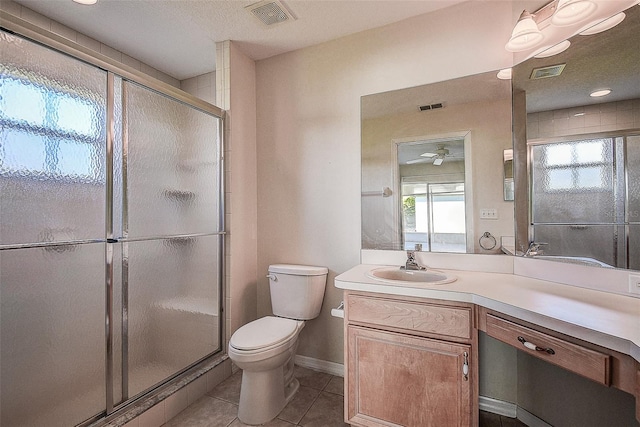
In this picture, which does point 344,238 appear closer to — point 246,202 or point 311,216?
point 311,216

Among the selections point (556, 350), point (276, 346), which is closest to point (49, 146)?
point (276, 346)

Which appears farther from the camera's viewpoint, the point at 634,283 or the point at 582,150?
the point at 582,150

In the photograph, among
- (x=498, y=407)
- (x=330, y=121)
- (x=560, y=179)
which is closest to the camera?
(x=560, y=179)

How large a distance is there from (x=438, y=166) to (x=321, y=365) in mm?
1630

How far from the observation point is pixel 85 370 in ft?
4.41

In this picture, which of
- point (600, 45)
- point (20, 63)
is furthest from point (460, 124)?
point (20, 63)

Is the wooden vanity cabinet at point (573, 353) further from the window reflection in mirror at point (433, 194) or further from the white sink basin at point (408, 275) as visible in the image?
the window reflection in mirror at point (433, 194)

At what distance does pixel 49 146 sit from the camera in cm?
122

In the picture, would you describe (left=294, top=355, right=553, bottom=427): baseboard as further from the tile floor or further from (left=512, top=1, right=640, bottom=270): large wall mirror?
(left=512, top=1, right=640, bottom=270): large wall mirror

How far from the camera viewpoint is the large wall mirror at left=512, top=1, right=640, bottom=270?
1192 millimetres

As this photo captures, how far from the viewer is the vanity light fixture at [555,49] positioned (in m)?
1.40

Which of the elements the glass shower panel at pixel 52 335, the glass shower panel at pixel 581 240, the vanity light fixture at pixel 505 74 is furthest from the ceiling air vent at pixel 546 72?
the glass shower panel at pixel 52 335

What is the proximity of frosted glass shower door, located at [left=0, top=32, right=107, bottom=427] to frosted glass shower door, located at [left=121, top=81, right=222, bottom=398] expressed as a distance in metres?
0.14

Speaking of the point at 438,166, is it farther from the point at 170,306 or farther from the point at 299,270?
the point at 170,306
